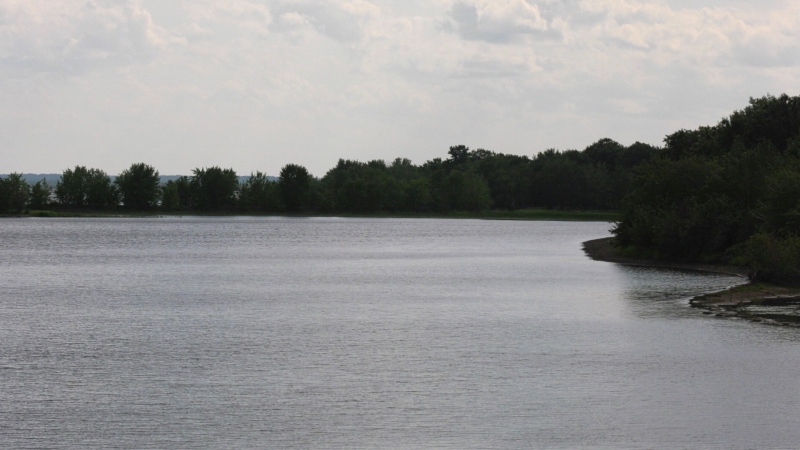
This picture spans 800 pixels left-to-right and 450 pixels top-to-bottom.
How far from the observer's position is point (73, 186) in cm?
18288

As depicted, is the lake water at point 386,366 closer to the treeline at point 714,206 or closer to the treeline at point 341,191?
the treeline at point 714,206

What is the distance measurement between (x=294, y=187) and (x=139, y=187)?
28.3 metres

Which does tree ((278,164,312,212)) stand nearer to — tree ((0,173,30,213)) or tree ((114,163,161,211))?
tree ((114,163,161,211))

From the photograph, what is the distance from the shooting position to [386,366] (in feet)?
88.6

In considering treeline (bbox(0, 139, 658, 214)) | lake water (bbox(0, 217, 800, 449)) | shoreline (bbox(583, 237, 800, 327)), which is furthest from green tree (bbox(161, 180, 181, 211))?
shoreline (bbox(583, 237, 800, 327))

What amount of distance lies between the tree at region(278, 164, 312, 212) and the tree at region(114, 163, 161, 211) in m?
23.0

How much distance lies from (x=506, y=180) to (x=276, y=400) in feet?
570

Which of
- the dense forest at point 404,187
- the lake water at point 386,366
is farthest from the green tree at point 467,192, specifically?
the lake water at point 386,366

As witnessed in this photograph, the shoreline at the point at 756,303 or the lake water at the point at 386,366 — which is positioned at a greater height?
the shoreline at the point at 756,303

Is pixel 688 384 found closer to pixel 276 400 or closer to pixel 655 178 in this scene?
pixel 276 400

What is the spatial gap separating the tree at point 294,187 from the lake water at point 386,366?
433 feet

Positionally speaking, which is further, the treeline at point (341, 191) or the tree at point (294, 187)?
the tree at point (294, 187)

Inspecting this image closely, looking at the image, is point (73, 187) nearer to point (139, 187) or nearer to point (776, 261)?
point (139, 187)

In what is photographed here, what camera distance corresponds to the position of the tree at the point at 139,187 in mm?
180500
